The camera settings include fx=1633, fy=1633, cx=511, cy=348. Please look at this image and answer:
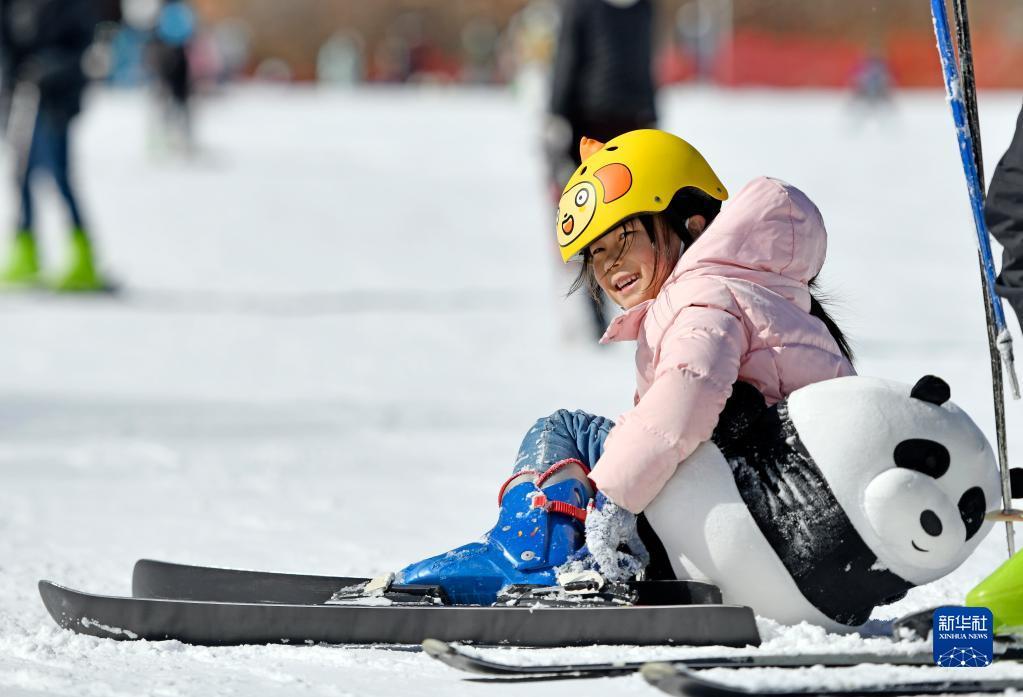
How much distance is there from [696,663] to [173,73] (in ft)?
56.1

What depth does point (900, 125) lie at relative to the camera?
74.1 ft

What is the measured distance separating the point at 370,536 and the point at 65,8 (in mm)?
6245

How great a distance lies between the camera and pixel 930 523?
2998 millimetres

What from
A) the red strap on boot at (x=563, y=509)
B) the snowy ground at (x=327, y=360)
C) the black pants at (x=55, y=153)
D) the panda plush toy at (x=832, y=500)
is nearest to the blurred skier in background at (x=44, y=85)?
the black pants at (x=55, y=153)

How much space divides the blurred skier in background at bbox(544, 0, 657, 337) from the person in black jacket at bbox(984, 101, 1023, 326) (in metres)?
4.98

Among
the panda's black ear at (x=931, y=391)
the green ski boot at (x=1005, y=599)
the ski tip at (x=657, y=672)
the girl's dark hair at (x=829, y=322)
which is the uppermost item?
the girl's dark hair at (x=829, y=322)

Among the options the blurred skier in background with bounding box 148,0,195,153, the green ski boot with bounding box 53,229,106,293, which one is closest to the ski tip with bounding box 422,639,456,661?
the green ski boot with bounding box 53,229,106,293

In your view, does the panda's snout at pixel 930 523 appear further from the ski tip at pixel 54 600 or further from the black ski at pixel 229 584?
the ski tip at pixel 54 600

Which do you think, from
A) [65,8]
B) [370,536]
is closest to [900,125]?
[65,8]

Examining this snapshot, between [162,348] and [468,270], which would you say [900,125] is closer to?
[468,270]

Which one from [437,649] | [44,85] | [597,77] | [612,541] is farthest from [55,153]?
[437,649]

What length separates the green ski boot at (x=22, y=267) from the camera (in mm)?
10188

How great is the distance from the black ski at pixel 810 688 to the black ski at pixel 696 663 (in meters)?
0.13

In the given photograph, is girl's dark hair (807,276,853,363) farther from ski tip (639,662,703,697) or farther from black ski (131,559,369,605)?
black ski (131,559,369,605)
